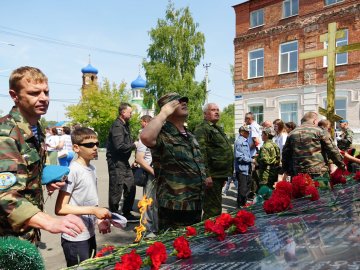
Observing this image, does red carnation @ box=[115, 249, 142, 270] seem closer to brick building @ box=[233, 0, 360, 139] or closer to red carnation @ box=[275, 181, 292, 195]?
red carnation @ box=[275, 181, 292, 195]

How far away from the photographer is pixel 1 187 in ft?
4.50

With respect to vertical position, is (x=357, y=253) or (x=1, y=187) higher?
(x=1, y=187)

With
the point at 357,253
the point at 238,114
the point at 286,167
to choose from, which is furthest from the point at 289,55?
the point at 357,253

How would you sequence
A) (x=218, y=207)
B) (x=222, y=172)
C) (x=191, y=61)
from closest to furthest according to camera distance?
(x=218, y=207) < (x=222, y=172) < (x=191, y=61)

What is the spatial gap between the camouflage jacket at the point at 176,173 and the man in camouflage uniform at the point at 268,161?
3688mm

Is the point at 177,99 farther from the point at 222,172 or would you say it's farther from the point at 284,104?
the point at 284,104

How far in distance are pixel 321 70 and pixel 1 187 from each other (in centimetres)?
1788

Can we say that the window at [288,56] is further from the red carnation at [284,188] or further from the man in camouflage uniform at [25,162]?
the man in camouflage uniform at [25,162]

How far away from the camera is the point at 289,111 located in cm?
1859

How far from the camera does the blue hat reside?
1.90 metres

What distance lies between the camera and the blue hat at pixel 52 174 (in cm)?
190

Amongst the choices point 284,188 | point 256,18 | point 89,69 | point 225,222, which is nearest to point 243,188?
point 284,188

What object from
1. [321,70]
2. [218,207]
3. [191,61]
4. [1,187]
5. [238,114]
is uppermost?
[191,61]

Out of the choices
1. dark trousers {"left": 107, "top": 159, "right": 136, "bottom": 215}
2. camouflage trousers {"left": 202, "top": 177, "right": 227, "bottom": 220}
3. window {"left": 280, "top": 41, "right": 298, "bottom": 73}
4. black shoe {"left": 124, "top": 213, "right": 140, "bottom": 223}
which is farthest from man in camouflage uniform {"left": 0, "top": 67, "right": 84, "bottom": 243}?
window {"left": 280, "top": 41, "right": 298, "bottom": 73}
